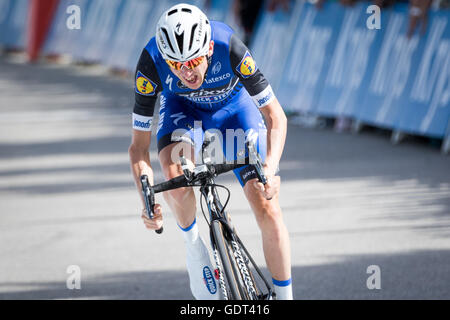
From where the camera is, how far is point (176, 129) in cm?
439

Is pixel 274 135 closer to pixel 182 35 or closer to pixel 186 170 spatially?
pixel 186 170

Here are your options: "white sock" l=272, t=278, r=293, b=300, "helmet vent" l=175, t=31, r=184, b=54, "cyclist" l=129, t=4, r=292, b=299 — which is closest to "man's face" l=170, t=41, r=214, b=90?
"cyclist" l=129, t=4, r=292, b=299

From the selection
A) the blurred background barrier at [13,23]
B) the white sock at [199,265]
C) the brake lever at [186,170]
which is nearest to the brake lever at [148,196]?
the brake lever at [186,170]

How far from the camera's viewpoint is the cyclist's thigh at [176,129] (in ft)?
14.1

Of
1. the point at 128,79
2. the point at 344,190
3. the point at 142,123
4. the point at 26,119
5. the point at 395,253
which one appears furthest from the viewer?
the point at 128,79

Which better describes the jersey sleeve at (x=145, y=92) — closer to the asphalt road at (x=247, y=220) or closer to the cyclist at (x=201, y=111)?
the cyclist at (x=201, y=111)

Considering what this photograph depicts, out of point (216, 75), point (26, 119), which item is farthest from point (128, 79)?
point (216, 75)

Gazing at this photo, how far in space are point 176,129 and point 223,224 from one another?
79 cm

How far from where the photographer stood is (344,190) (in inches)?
299

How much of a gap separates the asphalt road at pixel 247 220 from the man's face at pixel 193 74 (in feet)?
5.49

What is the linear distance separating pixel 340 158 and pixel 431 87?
1412 millimetres

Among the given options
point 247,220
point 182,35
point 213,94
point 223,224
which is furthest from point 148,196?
point 247,220
